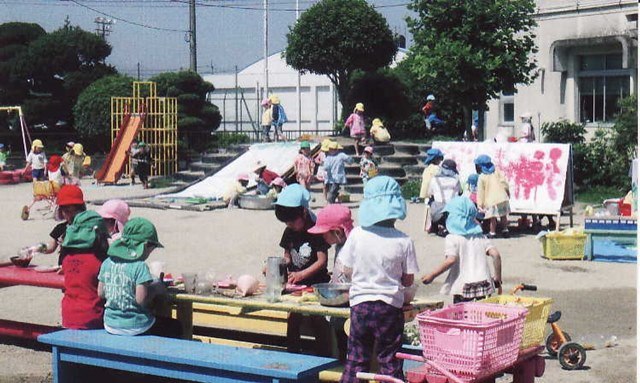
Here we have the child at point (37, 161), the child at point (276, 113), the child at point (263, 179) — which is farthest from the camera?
the child at point (276, 113)

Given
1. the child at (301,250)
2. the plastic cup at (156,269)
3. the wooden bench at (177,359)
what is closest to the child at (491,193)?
the child at (301,250)

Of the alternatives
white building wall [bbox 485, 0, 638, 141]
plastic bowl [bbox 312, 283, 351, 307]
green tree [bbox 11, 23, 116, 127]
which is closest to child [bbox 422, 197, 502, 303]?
plastic bowl [bbox 312, 283, 351, 307]

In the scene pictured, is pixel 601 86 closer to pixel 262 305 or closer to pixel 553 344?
pixel 553 344

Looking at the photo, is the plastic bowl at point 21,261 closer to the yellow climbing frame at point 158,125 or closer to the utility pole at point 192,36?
the yellow climbing frame at point 158,125

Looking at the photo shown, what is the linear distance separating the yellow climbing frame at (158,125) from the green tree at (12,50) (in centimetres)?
744

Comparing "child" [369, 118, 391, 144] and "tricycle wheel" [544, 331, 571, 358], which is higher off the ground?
"child" [369, 118, 391, 144]

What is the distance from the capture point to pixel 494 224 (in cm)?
1731

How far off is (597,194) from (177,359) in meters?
18.1

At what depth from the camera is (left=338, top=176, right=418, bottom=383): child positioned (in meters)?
6.48

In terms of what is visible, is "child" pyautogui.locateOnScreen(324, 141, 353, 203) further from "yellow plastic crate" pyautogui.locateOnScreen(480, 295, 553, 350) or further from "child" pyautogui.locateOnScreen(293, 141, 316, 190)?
"yellow plastic crate" pyautogui.locateOnScreen(480, 295, 553, 350)

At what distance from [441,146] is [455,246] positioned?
11.7 m

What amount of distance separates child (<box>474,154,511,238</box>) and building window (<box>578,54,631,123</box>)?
12.0 m

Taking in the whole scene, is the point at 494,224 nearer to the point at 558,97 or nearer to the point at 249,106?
the point at 558,97

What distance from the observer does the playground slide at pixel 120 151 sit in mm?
30594
